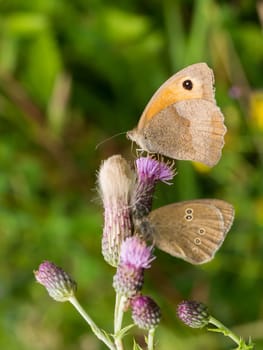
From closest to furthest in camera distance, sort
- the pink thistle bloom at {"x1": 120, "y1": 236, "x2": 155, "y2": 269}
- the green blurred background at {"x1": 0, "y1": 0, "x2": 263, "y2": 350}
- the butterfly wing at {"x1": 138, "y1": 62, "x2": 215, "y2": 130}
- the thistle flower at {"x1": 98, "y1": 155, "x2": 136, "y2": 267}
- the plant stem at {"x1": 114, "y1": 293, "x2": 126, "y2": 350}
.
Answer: the plant stem at {"x1": 114, "y1": 293, "x2": 126, "y2": 350}
the pink thistle bloom at {"x1": 120, "y1": 236, "x2": 155, "y2": 269}
the thistle flower at {"x1": 98, "y1": 155, "x2": 136, "y2": 267}
the butterfly wing at {"x1": 138, "y1": 62, "x2": 215, "y2": 130}
the green blurred background at {"x1": 0, "y1": 0, "x2": 263, "y2": 350}

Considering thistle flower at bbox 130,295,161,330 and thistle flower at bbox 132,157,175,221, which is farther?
thistle flower at bbox 132,157,175,221

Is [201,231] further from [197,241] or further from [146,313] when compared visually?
[146,313]

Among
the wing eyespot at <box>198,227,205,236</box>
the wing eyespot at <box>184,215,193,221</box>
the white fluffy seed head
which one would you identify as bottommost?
the wing eyespot at <box>198,227,205,236</box>

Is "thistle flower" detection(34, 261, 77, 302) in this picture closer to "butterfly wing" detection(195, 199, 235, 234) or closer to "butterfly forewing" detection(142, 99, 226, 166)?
"butterfly wing" detection(195, 199, 235, 234)

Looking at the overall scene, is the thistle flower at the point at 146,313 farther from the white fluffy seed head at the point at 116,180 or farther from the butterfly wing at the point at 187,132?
the butterfly wing at the point at 187,132

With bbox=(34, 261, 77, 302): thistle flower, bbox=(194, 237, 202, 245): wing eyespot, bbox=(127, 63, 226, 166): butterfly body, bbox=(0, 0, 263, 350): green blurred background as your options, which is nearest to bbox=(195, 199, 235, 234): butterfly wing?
bbox=(194, 237, 202, 245): wing eyespot

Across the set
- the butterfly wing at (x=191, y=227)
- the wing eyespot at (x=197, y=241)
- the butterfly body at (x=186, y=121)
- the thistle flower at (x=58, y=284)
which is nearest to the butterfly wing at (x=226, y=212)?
the butterfly wing at (x=191, y=227)
